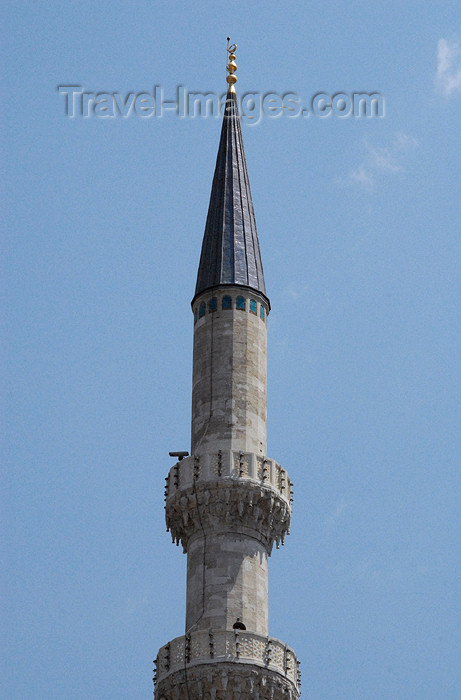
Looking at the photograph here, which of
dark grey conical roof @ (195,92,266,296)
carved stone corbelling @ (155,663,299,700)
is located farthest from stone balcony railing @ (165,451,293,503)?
dark grey conical roof @ (195,92,266,296)

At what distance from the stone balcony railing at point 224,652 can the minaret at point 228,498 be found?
0.02 meters

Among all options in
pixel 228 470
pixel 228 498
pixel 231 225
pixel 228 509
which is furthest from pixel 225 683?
pixel 231 225

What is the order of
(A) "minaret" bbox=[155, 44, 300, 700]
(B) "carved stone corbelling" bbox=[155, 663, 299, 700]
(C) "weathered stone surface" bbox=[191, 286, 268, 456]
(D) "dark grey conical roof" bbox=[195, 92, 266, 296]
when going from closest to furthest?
(B) "carved stone corbelling" bbox=[155, 663, 299, 700] → (A) "minaret" bbox=[155, 44, 300, 700] → (C) "weathered stone surface" bbox=[191, 286, 268, 456] → (D) "dark grey conical roof" bbox=[195, 92, 266, 296]

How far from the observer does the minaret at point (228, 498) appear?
3575 cm

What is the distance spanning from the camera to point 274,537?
39000 mm

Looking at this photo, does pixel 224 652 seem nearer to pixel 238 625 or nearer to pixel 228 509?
pixel 238 625

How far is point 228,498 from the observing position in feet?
125

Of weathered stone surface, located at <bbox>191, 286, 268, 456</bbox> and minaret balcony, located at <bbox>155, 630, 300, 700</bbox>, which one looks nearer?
minaret balcony, located at <bbox>155, 630, 300, 700</bbox>

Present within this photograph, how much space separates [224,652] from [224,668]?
382mm

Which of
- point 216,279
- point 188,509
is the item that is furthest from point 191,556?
point 216,279

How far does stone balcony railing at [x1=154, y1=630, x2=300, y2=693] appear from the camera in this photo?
3556 centimetres

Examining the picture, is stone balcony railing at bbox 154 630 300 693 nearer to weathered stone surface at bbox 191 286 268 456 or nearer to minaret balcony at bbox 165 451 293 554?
minaret balcony at bbox 165 451 293 554

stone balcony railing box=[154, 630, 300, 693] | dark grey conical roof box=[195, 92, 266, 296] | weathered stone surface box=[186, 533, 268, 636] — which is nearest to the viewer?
stone balcony railing box=[154, 630, 300, 693]

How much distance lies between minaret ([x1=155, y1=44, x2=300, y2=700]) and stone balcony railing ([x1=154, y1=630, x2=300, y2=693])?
25 millimetres
